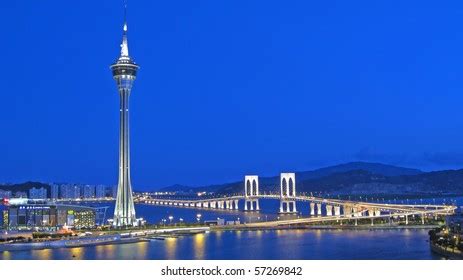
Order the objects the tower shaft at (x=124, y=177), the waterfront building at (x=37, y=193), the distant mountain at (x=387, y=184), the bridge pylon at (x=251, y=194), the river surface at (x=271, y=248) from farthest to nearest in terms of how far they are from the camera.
A: the distant mountain at (x=387, y=184) < the waterfront building at (x=37, y=193) < the bridge pylon at (x=251, y=194) < the tower shaft at (x=124, y=177) < the river surface at (x=271, y=248)

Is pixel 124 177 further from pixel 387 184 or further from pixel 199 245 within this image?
pixel 387 184

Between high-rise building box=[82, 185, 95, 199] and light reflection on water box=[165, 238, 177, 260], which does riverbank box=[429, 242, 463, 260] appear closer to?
light reflection on water box=[165, 238, 177, 260]

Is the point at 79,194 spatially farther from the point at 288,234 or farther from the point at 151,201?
the point at 288,234

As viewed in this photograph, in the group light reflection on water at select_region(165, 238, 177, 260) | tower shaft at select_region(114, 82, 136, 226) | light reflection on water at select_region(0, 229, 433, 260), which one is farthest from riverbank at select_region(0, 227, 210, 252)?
tower shaft at select_region(114, 82, 136, 226)

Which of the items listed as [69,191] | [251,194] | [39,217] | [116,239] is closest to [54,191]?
[69,191]

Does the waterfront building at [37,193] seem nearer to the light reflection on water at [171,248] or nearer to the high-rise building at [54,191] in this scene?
the high-rise building at [54,191]

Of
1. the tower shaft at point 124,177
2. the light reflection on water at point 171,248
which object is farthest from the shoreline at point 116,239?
the tower shaft at point 124,177
